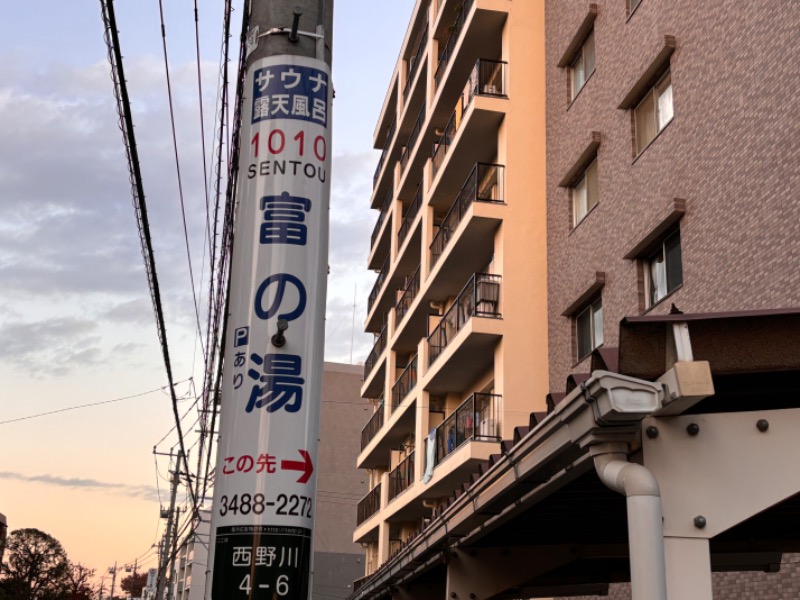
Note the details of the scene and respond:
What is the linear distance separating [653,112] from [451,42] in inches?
536

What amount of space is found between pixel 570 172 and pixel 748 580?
36.4 ft

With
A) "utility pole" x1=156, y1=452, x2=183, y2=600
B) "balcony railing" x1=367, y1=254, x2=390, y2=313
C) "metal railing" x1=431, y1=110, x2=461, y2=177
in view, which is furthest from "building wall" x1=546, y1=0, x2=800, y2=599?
"utility pole" x1=156, y1=452, x2=183, y2=600

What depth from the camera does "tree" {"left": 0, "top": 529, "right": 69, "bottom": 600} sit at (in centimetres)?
7381

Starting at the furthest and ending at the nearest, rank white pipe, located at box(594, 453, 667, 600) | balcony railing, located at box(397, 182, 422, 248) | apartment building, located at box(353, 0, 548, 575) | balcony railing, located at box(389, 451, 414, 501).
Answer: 1. balcony railing, located at box(397, 182, 422, 248)
2. balcony railing, located at box(389, 451, 414, 501)
3. apartment building, located at box(353, 0, 548, 575)
4. white pipe, located at box(594, 453, 667, 600)

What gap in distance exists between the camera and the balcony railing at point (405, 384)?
33.1 m

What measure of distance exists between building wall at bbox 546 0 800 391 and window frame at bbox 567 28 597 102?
14.9 inches

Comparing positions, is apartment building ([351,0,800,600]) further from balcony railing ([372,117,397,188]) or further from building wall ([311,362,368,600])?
building wall ([311,362,368,600])

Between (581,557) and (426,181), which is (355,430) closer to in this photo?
(426,181)

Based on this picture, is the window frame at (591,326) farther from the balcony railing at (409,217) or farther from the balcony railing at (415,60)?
the balcony railing at (415,60)

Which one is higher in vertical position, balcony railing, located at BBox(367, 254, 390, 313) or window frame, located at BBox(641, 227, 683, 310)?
balcony railing, located at BBox(367, 254, 390, 313)

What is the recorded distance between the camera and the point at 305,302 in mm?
9055

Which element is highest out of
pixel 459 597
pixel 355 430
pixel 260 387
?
pixel 355 430

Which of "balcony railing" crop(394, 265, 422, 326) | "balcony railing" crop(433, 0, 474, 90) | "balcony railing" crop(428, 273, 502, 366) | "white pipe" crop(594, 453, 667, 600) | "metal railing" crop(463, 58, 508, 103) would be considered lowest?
"white pipe" crop(594, 453, 667, 600)

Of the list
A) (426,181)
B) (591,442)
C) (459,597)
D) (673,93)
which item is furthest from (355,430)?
(591,442)
